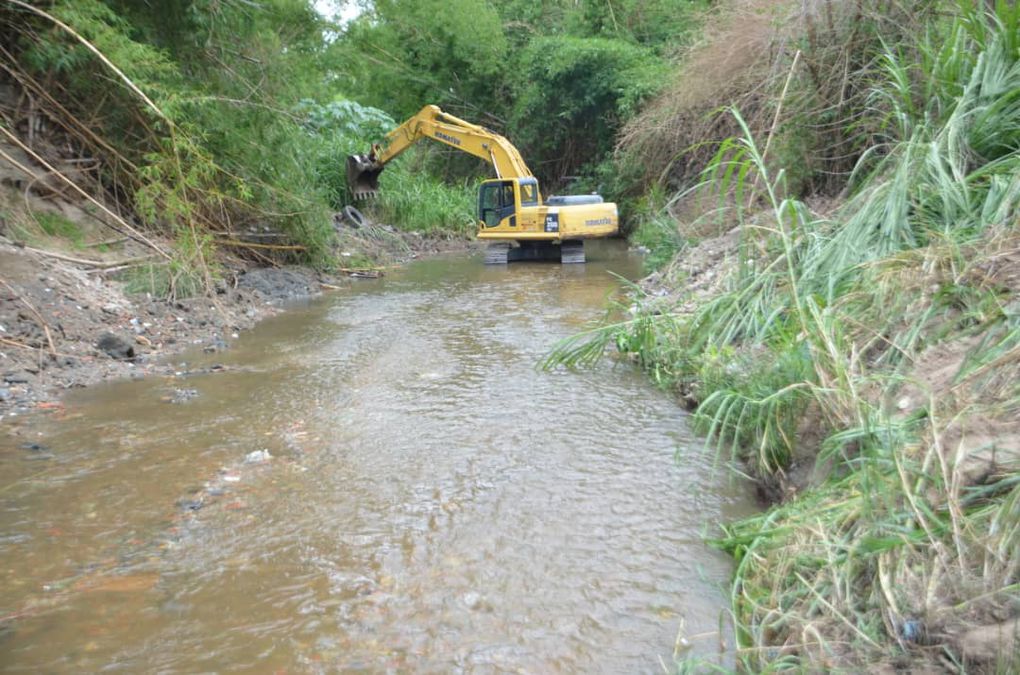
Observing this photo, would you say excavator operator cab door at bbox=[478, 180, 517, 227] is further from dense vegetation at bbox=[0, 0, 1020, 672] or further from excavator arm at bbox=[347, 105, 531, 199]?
dense vegetation at bbox=[0, 0, 1020, 672]

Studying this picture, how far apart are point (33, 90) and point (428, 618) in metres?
8.70

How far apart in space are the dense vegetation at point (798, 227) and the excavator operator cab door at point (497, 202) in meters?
2.58

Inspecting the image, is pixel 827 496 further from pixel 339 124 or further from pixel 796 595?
pixel 339 124

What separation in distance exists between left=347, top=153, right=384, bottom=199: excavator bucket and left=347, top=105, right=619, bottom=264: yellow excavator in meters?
0.66

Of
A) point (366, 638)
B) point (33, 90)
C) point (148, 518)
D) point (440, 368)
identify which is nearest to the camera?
point (366, 638)

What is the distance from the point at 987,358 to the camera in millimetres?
3354

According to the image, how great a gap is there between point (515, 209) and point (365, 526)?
11317mm

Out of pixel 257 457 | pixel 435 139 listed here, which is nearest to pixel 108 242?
pixel 257 457

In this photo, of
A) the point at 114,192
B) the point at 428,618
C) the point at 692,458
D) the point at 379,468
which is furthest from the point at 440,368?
the point at 114,192

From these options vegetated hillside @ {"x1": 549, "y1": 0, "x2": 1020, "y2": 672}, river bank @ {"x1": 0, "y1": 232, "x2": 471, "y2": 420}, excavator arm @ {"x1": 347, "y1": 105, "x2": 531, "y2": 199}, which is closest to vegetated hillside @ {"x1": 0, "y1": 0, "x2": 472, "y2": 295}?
river bank @ {"x1": 0, "y1": 232, "x2": 471, "y2": 420}

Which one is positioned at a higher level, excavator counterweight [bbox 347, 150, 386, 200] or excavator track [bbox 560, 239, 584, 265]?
excavator counterweight [bbox 347, 150, 386, 200]

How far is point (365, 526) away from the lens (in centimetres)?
409

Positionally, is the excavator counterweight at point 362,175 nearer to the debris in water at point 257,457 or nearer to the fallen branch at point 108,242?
the fallen branch at point 108,242

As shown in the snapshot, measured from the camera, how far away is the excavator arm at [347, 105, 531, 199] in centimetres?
1511
